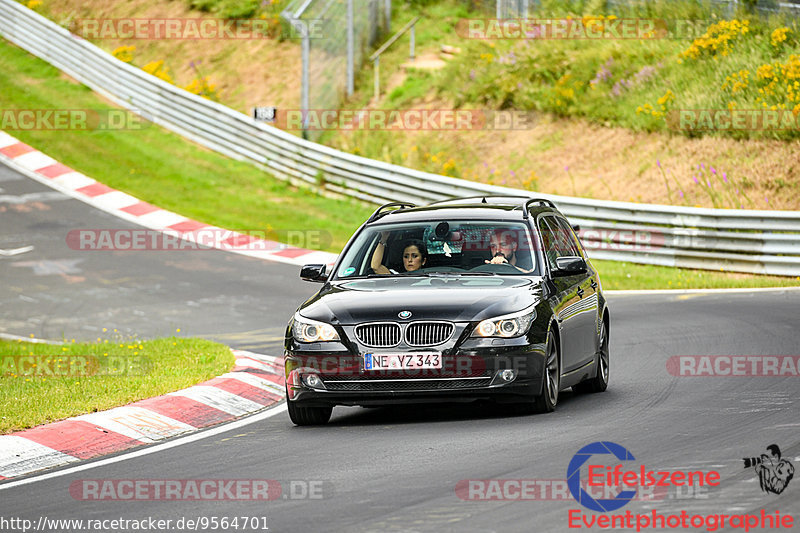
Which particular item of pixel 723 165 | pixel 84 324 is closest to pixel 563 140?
pixel 723 165

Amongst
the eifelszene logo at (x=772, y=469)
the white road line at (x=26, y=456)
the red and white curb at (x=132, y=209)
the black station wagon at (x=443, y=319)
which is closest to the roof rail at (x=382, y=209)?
the black station wagon at (x=443, y=319)

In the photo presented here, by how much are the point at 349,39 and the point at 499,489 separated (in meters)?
28.7

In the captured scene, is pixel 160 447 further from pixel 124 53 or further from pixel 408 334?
pixel 124 53

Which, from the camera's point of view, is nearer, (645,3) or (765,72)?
(765,72)

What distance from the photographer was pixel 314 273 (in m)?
10.8

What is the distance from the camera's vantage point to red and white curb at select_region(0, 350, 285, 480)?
909 centimetres

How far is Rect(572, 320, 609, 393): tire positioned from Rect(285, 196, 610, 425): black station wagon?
23 centimetres

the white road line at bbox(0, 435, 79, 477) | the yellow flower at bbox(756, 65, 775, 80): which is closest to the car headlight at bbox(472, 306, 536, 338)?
the white road line at bbox(0, 435, 79, 477)

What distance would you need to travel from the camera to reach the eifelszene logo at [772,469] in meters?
6.93

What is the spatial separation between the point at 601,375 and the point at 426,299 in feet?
8.27

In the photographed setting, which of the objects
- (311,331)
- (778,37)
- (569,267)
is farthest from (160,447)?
(778,37)

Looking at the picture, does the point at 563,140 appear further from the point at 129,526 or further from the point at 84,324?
the point at 129,526
